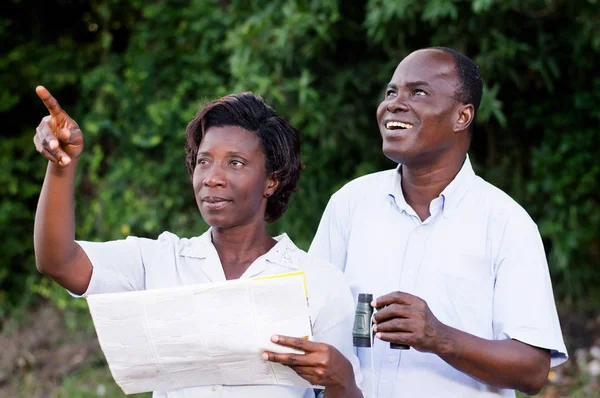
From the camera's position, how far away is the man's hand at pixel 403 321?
2.49m

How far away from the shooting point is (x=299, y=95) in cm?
620

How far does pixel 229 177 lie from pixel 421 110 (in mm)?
671

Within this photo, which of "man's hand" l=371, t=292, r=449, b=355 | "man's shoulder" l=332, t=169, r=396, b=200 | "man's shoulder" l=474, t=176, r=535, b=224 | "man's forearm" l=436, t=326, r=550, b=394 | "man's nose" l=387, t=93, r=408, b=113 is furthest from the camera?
"man's shoulder" l=332, t=169, r=396, b=200

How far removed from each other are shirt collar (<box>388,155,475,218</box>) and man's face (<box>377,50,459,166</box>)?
94 mm

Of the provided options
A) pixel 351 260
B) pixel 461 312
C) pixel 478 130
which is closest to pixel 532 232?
pixel 461 312

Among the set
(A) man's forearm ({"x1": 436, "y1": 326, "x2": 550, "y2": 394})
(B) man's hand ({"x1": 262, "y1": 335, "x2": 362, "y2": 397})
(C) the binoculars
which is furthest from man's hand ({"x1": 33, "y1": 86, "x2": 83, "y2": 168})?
(A) man's forearm ({"x1": 436, "y1": 326, "x2": 550, "y2": 394})

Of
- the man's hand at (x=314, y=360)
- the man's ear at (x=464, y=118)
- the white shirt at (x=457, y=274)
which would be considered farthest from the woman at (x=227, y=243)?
the man's ear at (x=464, y=118)

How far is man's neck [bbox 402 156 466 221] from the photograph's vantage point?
9.84ft

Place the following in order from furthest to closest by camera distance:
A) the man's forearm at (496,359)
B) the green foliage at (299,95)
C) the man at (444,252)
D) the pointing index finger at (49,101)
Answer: the green foliage at (299,95)
the man at (444,252)
the man's forearm at (496,359)
the pointing index finger at (49,101)

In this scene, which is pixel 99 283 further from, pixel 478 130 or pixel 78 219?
pixel 78 219

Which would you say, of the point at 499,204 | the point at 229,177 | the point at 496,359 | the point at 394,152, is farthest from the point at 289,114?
the point at 496,359

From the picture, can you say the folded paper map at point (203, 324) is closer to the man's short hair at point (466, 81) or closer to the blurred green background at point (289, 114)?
the man's short hair at point (466, 81)

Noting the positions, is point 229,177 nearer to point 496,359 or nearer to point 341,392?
point 341,392

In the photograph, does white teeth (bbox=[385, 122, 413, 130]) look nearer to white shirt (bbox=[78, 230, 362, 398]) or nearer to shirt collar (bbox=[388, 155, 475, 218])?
shirt collar (bbox=[388, 155, 475, 218])
